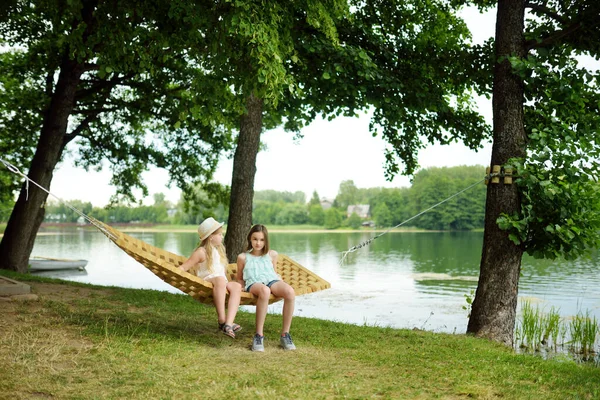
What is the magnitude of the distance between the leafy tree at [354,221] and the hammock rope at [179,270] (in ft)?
200

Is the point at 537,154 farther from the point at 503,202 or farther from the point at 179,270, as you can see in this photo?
the point at 179,270

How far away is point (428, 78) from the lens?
325 inches

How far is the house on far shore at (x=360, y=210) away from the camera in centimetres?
7069

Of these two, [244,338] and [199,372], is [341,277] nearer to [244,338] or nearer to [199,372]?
[244,338]

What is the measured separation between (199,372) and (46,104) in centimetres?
1004

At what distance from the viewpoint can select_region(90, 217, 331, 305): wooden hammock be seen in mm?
4480

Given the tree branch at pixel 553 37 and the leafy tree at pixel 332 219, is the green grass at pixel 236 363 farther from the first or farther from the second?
the leafy tree at pixel 332 219

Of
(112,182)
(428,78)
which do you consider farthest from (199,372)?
(112,182)

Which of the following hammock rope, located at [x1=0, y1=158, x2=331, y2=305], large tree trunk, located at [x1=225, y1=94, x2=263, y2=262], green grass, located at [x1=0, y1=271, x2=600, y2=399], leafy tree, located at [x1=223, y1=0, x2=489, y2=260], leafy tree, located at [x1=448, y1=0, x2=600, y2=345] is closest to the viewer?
green grass, located at [x1=0, y1=271, x2=600, y2=399]

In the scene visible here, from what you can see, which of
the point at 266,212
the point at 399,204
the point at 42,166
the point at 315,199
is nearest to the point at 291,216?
the point at 266,212

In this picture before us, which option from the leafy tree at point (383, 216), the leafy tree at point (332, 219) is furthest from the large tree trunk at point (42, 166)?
the leafy tree at point (332, 219)

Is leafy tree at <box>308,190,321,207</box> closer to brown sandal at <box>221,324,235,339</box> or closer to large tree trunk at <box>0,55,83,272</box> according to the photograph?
large tree trunk at <box>0,55,83,272</box>

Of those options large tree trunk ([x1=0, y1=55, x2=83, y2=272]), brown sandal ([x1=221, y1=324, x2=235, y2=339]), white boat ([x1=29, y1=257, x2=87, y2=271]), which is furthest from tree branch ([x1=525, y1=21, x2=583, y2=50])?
white boat ([x1=29, y1=257, x2=87, y2=271])

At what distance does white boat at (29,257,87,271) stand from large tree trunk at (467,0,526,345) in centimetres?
1470
